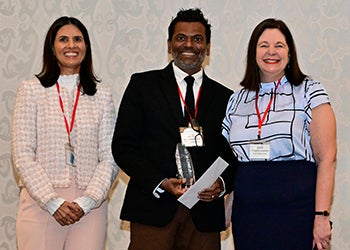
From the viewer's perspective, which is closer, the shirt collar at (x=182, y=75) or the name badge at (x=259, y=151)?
the name badge at (x=259, y=151)

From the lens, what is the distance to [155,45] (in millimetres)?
4500

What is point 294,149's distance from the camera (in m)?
2.82

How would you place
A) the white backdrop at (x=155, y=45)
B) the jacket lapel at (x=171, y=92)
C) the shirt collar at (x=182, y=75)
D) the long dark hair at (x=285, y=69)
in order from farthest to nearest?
the white backdrop at (x=155, y=45), the shirt collar at (x=182, y=75), the jacket lapel at (x=171, y=92), the long dark hair at (x=285, y=69)

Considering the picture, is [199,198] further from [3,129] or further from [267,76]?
[3,129]

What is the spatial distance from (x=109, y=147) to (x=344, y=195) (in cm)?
197

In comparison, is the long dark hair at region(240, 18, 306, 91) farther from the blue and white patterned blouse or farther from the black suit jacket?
the black suit jacket

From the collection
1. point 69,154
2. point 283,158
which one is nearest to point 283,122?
point 283,158

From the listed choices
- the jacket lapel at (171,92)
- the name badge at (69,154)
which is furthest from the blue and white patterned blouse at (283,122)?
the name badge at (69,154)

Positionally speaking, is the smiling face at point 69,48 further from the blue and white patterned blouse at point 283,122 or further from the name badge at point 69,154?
the blue and white patterned blouse at point 283,122

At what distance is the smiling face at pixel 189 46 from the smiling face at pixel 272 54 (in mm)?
317

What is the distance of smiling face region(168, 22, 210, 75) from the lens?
315 cm

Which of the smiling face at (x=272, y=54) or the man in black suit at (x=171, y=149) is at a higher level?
the smiling face at (x=272, y=54)

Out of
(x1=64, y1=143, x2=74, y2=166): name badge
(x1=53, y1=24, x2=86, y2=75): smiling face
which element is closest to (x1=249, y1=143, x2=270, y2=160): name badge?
(x1=64, y1=143, x2=74, y2=166): name badge

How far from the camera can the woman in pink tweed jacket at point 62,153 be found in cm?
301
